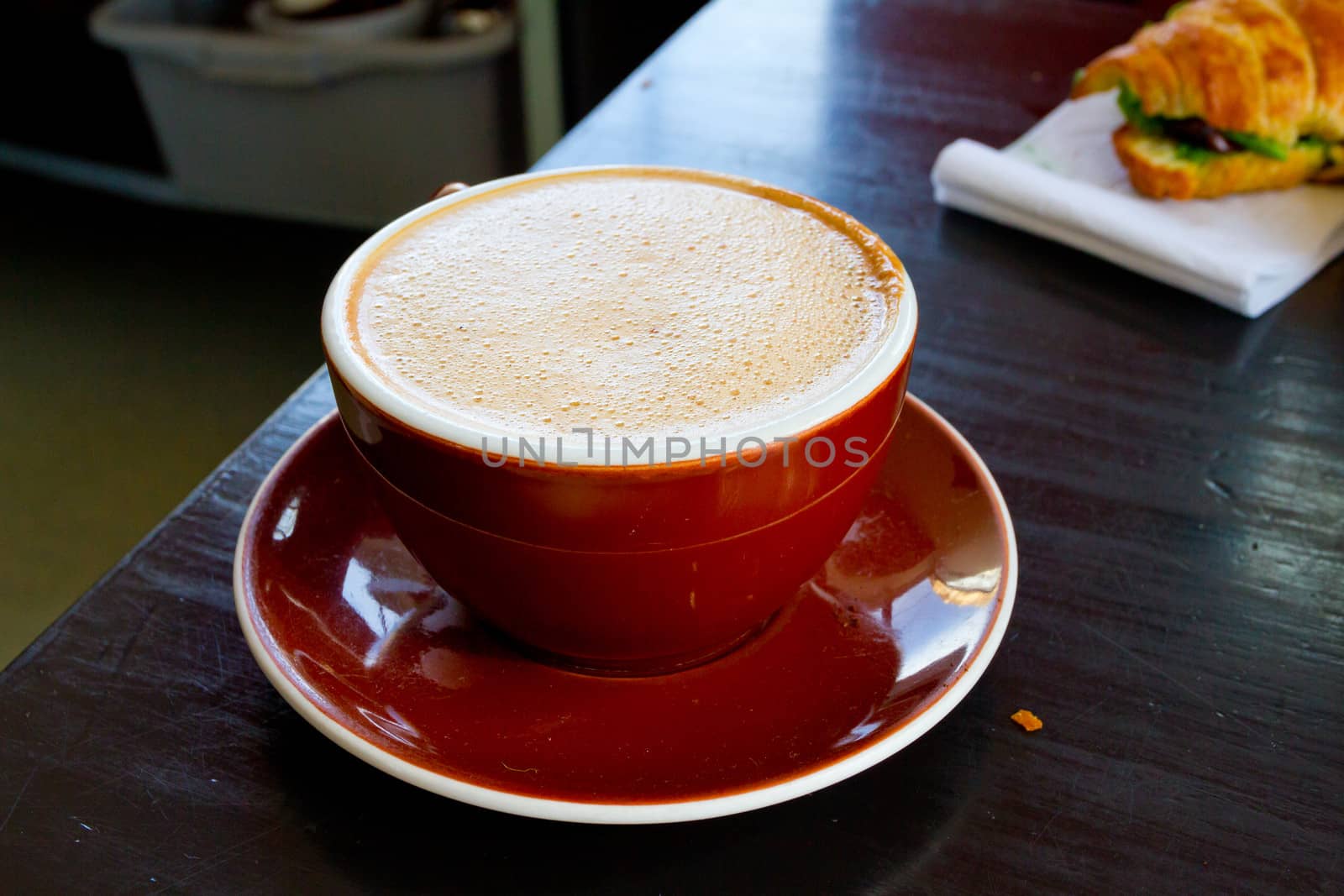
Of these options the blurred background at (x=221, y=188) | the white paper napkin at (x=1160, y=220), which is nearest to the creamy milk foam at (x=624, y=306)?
the white paper napkin at (x=1160, y=220)

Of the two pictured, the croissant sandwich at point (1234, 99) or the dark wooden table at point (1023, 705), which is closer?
the dark wooden table at point (1023, 705)

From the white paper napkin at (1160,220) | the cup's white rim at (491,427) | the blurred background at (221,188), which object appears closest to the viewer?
the cup's white rim at (491,427)

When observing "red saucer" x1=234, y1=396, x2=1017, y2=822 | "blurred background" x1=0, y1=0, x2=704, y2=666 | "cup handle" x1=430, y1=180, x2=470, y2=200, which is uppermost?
"cup handle" x1=430, y1=180, x2=470, y2=200

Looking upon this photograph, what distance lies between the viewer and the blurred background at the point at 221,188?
1.83 m

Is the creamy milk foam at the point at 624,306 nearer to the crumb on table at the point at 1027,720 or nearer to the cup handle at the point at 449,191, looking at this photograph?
the cup handle at the point at 449,191

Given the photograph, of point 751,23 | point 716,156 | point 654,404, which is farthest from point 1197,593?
point 751,23

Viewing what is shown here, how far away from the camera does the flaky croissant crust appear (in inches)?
36.1

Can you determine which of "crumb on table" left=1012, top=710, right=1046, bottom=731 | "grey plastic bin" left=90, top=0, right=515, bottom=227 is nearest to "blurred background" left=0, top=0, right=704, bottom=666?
"grey plastic bin" left=90, top=0, right=515, bottom=227

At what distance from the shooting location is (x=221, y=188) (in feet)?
7.75

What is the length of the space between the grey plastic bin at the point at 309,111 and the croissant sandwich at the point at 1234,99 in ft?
4.47

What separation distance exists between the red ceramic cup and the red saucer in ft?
0.09

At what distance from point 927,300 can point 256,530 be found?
1.66 feet

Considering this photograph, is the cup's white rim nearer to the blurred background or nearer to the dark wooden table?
the dark wooden table

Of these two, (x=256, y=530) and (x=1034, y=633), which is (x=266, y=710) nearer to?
(x=256, y=530)
